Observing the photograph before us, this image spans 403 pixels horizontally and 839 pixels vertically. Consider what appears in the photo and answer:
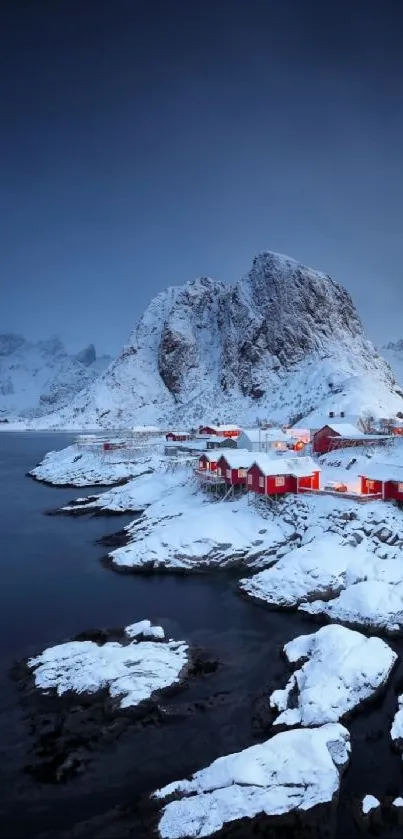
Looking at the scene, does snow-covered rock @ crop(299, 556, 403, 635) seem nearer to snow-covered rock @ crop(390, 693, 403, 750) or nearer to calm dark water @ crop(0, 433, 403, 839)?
calm dark water @ crop(0, 433, 403, 839)

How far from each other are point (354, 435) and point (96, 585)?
44862 mm

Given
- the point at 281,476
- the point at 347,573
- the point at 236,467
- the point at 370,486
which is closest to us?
the point at 347,573

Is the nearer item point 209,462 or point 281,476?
point 281,476

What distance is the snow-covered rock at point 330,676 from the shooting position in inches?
701

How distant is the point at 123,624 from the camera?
26.5 meters

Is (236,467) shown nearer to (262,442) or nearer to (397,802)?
(262,442)

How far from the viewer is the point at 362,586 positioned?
2764 centimetres

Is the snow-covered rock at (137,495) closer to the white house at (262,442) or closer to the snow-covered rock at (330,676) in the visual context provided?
the white house at (262,442)

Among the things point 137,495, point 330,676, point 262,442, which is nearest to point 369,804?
point 330,676

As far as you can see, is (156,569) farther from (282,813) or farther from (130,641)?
(282,813)

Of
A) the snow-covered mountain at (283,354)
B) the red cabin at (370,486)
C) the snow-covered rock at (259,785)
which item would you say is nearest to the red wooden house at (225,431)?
the snow-covered mountain at (283,354)

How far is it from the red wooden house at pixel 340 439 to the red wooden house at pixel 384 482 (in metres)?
23.1

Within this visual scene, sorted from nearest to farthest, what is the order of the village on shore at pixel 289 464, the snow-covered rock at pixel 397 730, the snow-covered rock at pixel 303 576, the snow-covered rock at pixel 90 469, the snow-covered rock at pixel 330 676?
the snow-covered rock at pixel 397 730 < the snow-covered rock at pixel 330 676 < the snow-covered rock at pixel 303 576 < the village on shore at pixel 289 464 < the snow-covered rock at pixel 90 469

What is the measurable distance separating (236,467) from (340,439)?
80.8ft
